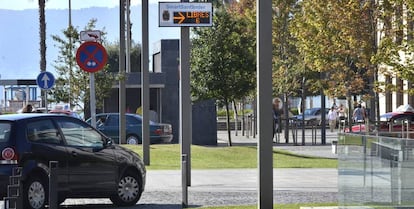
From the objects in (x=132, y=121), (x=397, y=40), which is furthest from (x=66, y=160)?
(x=132, y=121)

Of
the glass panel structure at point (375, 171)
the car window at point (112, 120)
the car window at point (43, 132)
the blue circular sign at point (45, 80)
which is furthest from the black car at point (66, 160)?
the car window at point (112, 120)

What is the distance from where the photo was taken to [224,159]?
26500 mm

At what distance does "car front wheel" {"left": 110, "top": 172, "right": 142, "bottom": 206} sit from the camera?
49.8ft

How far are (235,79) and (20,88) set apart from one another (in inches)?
1089

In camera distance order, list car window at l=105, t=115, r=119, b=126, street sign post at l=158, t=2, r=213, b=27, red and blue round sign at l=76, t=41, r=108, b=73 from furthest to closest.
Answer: car window at l=105, t=115, r=119, b=126 → red and blue round sign at l=76, t=41, r=108, b=73 → street sign post at l=158, t=2, r=213, b=27

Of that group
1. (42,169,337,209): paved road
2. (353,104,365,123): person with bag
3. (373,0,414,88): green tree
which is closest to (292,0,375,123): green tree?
(373,0,414,88): green tree

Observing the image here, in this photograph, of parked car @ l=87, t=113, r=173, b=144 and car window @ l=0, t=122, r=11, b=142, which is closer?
car window @ l=0, t=122, r=11, b=142

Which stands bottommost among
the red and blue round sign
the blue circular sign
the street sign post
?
the blue circular sign

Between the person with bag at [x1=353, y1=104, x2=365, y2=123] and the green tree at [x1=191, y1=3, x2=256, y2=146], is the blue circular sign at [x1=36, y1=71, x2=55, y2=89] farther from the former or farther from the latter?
the person with bag at [x1=353, y1=104, x2=365, y2=123]

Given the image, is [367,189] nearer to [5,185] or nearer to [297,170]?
[5,185]

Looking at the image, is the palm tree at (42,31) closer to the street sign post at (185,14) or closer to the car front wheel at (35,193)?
the street sign post at (185,14)

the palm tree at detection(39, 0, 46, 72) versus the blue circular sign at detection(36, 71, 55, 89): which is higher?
the palm tree at detection(39, 0, 46, 72)

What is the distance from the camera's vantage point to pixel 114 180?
49.0 ft

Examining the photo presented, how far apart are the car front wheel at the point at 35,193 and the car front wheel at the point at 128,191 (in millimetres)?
1593
